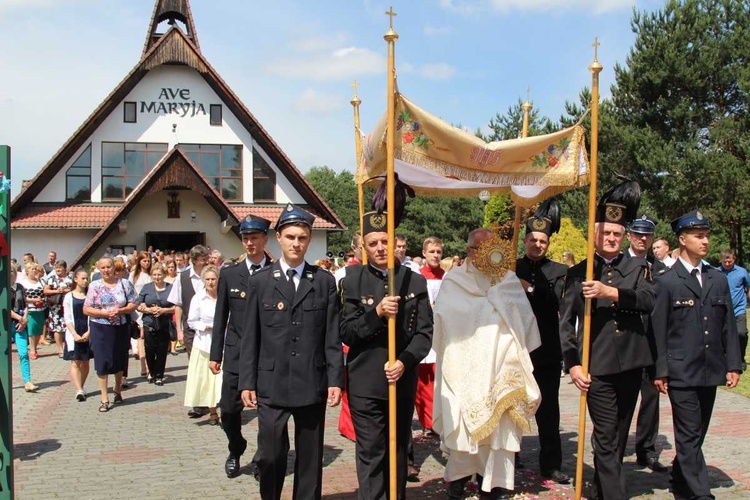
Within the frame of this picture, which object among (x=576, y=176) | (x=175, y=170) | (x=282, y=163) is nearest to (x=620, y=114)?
(x=282, y=163)

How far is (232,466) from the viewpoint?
6.79m

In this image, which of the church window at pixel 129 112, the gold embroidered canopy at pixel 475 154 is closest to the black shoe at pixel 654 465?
the gold embroidered canopy at pixel 475 154

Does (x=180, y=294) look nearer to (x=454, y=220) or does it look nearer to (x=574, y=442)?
(x=574, y=442)

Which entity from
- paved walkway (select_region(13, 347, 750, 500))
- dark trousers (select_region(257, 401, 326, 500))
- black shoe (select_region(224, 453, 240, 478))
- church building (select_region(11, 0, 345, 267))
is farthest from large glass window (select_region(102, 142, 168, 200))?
dark trousers (select_region(257, 401, 326, 500))

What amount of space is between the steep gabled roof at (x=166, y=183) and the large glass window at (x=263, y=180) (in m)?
2.88

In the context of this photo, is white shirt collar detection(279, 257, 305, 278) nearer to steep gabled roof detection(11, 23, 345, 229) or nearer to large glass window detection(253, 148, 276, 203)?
steep gabled roof detection(11, 23, 345, 229)

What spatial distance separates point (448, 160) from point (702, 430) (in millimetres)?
2816

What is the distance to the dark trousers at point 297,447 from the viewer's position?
509 cm

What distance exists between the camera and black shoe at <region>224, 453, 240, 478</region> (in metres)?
6.77

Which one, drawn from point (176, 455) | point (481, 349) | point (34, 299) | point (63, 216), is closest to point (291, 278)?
point (481, 349)

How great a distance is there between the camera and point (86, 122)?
28859 millimetres

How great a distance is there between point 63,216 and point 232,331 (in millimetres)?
24894

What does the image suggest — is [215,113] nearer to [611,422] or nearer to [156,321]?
[156,321]

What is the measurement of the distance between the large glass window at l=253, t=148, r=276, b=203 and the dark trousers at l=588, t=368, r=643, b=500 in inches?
1045
